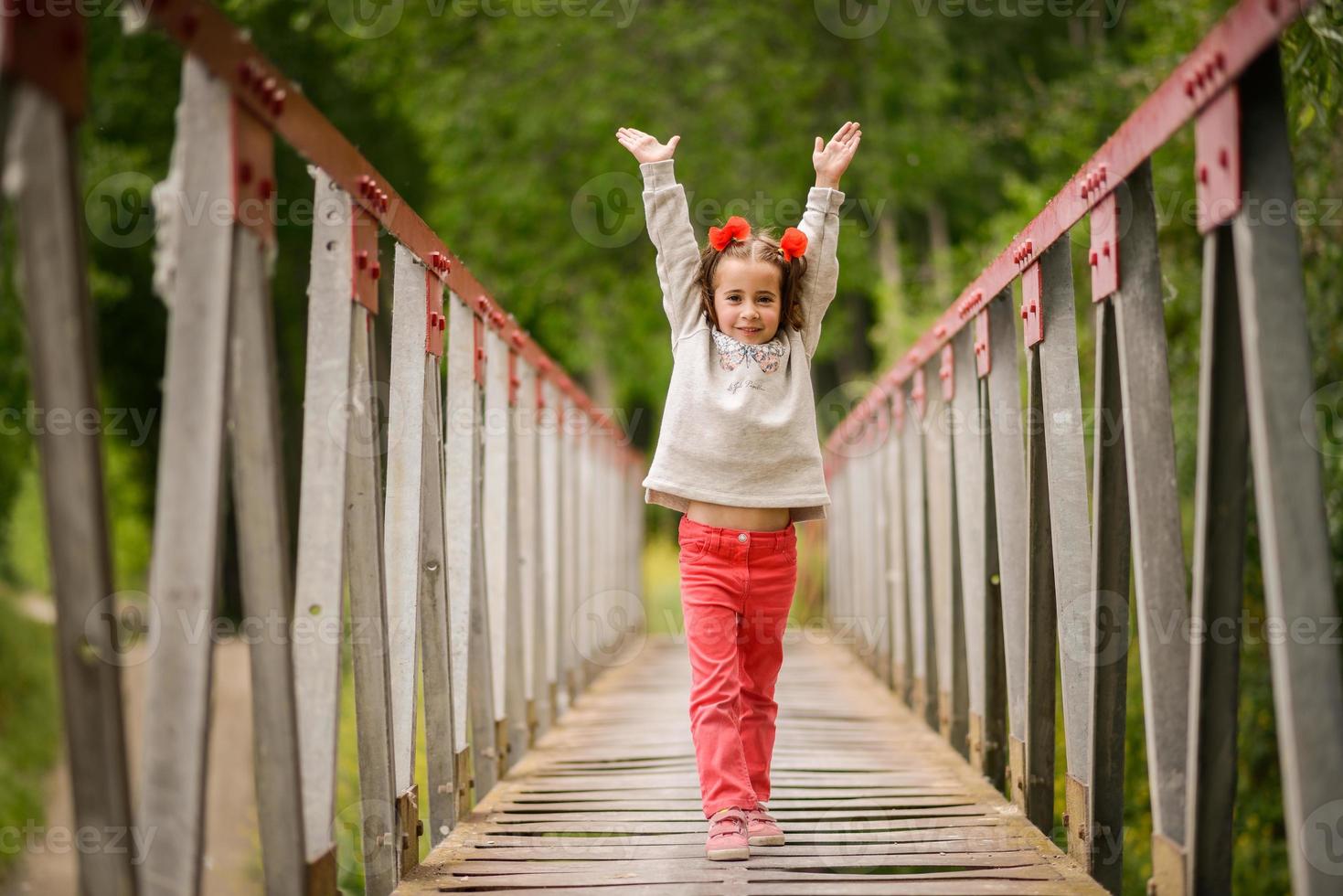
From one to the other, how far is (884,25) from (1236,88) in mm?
12785

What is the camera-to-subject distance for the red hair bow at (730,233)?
3074mm

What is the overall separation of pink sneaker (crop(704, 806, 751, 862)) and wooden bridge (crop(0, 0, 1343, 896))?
0.03 m

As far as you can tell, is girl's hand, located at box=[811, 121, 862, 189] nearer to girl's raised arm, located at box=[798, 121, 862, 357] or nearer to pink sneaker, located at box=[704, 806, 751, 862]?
girl's raised arm, located at box=[798, 121, 862, 357]

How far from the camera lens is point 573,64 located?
43.0ft

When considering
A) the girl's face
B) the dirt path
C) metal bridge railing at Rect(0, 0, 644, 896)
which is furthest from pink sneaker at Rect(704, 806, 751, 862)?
the dirt path

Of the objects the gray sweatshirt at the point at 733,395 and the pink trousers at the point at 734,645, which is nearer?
the pink trousers at the point at 734,645

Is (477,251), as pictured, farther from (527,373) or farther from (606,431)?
(527,373)

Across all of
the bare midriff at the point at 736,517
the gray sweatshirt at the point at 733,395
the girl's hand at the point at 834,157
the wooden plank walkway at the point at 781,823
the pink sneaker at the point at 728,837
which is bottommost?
the wooden plank walkway at the point at 781,823

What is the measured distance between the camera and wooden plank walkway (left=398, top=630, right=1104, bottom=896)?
8.39ft

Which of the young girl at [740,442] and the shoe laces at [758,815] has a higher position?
the young girl at [740,442]

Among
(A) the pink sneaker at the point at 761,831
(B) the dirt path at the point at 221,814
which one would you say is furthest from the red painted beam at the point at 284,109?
(B) the dirt path at the point at 221,814

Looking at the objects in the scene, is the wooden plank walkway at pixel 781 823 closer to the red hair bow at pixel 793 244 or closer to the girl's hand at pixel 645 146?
the red hair bow at pixel 793 244

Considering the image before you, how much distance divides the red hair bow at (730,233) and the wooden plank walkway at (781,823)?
1287mm

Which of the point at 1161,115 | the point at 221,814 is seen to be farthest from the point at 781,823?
the point at 221,814
